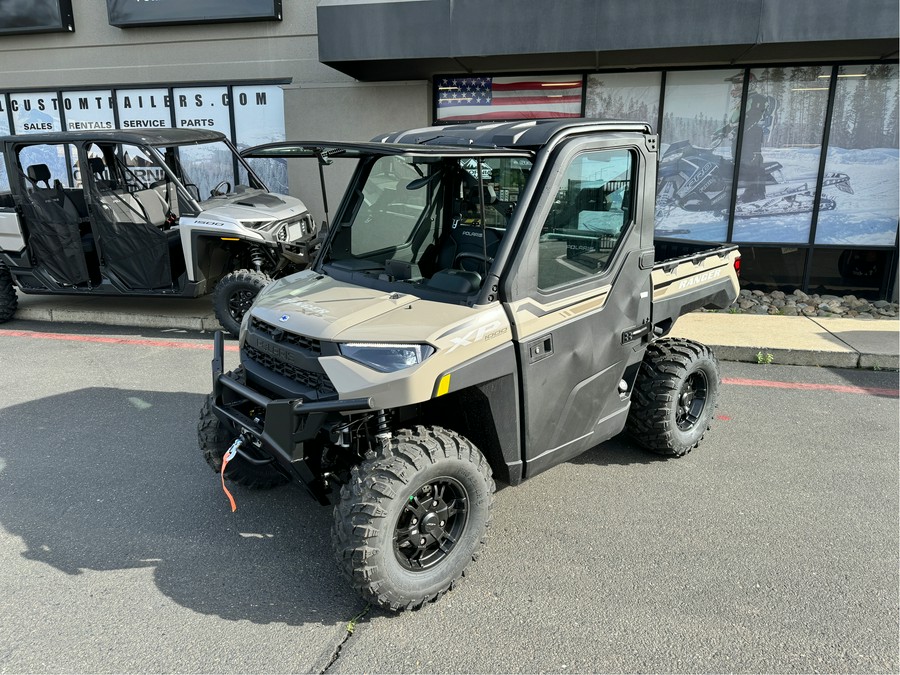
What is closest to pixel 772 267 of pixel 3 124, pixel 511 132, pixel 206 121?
pixel 511 132

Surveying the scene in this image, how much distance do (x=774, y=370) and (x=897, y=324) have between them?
2.67m

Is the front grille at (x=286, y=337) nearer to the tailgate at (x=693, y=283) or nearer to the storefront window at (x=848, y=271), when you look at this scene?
the tailgate at (x=693, y=283)

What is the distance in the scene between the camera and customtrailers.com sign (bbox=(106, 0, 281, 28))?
1064 cm

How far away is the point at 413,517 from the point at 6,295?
7555mm

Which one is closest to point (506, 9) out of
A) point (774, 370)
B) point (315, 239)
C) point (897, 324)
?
point (315, 239)

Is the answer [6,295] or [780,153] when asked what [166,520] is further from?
[780,153]

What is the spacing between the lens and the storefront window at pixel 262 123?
11.2 m

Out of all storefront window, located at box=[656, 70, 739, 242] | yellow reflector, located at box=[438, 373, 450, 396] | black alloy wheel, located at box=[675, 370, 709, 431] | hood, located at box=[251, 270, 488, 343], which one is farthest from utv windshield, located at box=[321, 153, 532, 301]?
storefront window, located at box=[656, 70, 739, 242]

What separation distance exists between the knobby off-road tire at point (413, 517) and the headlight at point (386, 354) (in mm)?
359

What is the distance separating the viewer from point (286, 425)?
9.74 ft

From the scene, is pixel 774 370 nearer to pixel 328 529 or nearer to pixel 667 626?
pixel 667 626

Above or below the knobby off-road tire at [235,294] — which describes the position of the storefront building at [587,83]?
above

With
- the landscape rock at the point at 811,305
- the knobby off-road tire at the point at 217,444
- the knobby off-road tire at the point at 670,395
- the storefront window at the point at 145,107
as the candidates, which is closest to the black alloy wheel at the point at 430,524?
the knobby off-road tire at the point at 217,444

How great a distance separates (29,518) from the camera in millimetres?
3826
